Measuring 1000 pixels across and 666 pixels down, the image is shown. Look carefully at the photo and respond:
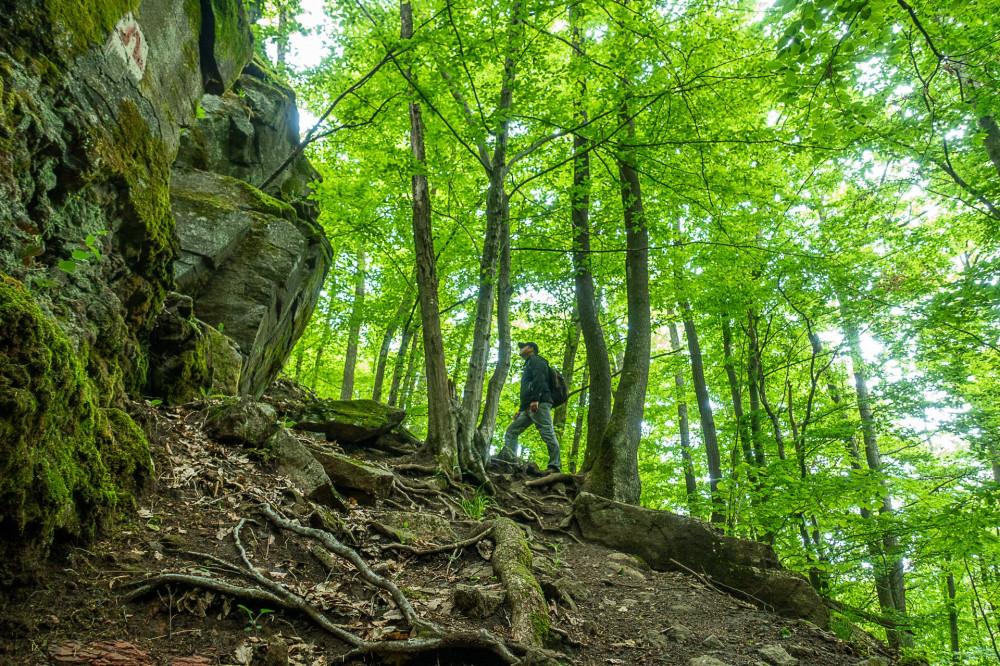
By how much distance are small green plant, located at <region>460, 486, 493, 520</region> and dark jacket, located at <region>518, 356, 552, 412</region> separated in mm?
2978

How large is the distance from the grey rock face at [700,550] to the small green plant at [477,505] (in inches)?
51.2

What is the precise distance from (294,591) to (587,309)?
860 cm

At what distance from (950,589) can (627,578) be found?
12.2 meters

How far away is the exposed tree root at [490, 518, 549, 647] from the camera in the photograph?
3463 mm

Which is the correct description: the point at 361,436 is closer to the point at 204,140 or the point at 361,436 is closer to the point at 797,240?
the point at 204,140

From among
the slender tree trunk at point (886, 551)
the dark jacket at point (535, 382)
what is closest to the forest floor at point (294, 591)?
the slender tree trunk at point (886, 551)

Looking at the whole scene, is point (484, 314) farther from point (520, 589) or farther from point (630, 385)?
point (520, 589)

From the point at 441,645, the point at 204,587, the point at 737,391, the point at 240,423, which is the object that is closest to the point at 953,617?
the point at 737,391

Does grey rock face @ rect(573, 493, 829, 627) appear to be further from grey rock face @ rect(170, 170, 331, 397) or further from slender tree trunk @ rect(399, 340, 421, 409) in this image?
slender tree trunk @ rect(399, 340, 421, 409)

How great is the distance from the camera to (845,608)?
234 inches

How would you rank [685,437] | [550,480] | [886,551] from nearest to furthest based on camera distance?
1. [886,551]
2. [550,480]
3. [685,437]

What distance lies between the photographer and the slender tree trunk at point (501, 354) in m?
9.36

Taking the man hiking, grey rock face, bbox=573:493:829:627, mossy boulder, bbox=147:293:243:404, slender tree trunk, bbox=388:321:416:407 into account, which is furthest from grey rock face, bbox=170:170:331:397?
slender tree trunk, bbox=388:321:416:407

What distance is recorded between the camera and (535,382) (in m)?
10.3
